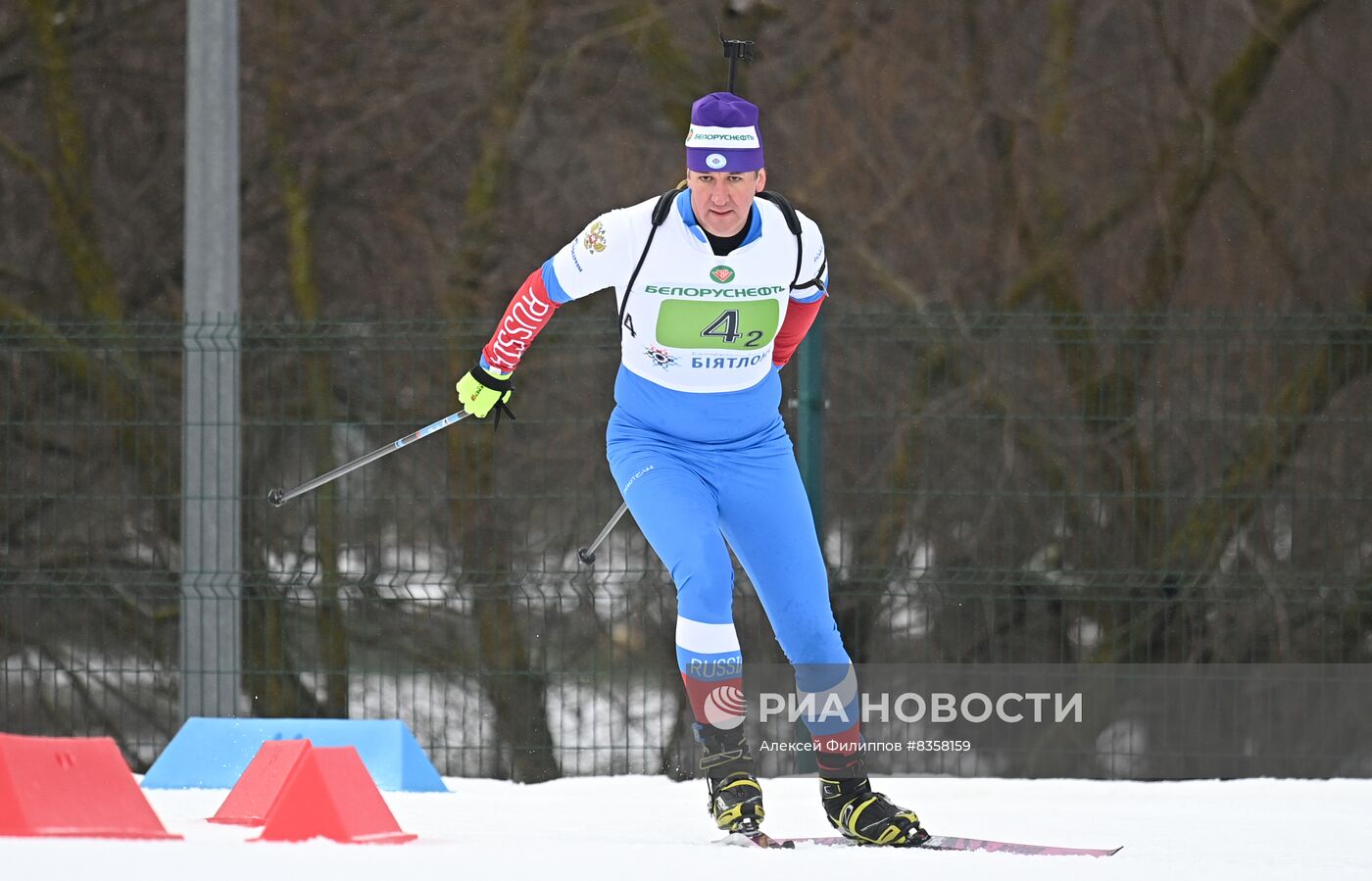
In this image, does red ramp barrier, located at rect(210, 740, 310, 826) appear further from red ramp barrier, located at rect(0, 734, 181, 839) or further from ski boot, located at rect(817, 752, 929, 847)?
ski boot, located at rect(817, 752, 929, 847)

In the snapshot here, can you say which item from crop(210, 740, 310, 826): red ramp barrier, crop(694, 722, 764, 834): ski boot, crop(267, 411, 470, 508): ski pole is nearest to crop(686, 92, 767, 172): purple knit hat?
crop(267, 411, 470, 508): ski pole

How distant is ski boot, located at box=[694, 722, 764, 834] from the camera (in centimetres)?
502

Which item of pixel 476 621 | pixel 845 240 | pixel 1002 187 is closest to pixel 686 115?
pixel 845 240

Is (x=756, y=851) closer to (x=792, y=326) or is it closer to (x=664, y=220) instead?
(x=792, y=326)

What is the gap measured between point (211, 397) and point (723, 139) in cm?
371

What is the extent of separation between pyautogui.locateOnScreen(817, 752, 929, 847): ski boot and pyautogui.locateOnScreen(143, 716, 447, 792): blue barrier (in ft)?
6.84

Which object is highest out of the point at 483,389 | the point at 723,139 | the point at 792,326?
the point at 723,139

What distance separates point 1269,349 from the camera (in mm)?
9250

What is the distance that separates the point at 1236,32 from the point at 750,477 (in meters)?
8.61

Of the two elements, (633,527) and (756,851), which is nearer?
(756,851)

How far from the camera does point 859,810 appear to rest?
17.0 ft

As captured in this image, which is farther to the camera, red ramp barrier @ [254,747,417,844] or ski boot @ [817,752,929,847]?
ski boot @ [817,752,929,847]

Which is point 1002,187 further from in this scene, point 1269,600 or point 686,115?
point 1269,600

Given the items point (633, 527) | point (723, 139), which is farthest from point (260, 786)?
point (633, 527)
